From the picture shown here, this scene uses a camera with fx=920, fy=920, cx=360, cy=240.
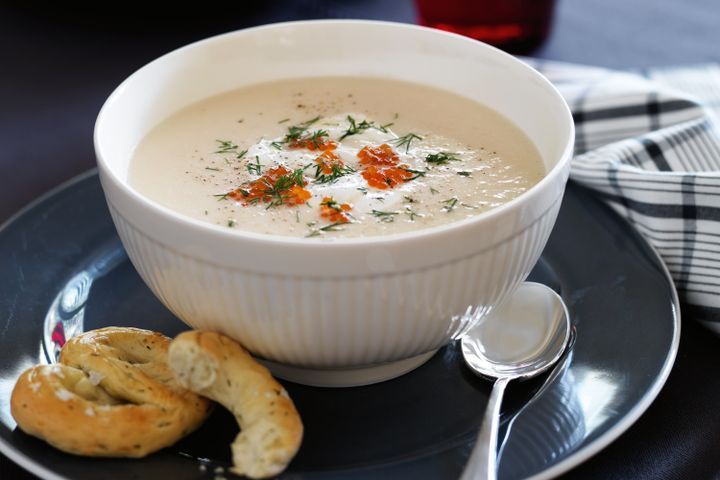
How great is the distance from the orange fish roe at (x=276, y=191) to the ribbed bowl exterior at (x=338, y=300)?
8.7 inches

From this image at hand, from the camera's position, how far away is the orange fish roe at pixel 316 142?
173 centimetres

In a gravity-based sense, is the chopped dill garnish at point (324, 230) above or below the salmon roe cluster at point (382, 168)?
above

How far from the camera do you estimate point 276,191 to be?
5.10 feet

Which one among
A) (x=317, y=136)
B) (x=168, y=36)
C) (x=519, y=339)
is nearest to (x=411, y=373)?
(x=519, y=339)

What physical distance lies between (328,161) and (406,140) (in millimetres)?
192

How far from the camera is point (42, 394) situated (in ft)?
4.27

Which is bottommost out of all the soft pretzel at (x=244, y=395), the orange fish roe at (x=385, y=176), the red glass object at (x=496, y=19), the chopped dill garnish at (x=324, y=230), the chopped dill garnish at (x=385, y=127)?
the red glass object at (x=496, y=19)

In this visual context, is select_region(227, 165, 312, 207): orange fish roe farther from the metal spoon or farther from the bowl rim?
the metal spoon

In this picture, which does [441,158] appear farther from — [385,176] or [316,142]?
[316,142]

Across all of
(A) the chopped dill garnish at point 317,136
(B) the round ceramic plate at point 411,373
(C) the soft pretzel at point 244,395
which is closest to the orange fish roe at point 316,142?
(A) the chopped dill garnish at point 317,136

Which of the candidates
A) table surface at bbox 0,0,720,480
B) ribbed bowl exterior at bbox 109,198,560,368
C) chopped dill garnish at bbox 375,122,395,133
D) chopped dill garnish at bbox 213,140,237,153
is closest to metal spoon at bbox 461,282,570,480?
ribbed bowl exterior at bbox 109,198,560,368

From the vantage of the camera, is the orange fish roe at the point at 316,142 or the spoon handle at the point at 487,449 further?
the orange fish roe at the point at 316,142

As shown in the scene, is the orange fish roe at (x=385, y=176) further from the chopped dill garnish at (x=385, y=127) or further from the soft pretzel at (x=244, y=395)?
the soft pretzel at (x=244, y=395)

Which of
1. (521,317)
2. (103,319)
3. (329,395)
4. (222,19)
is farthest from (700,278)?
(222,19)
